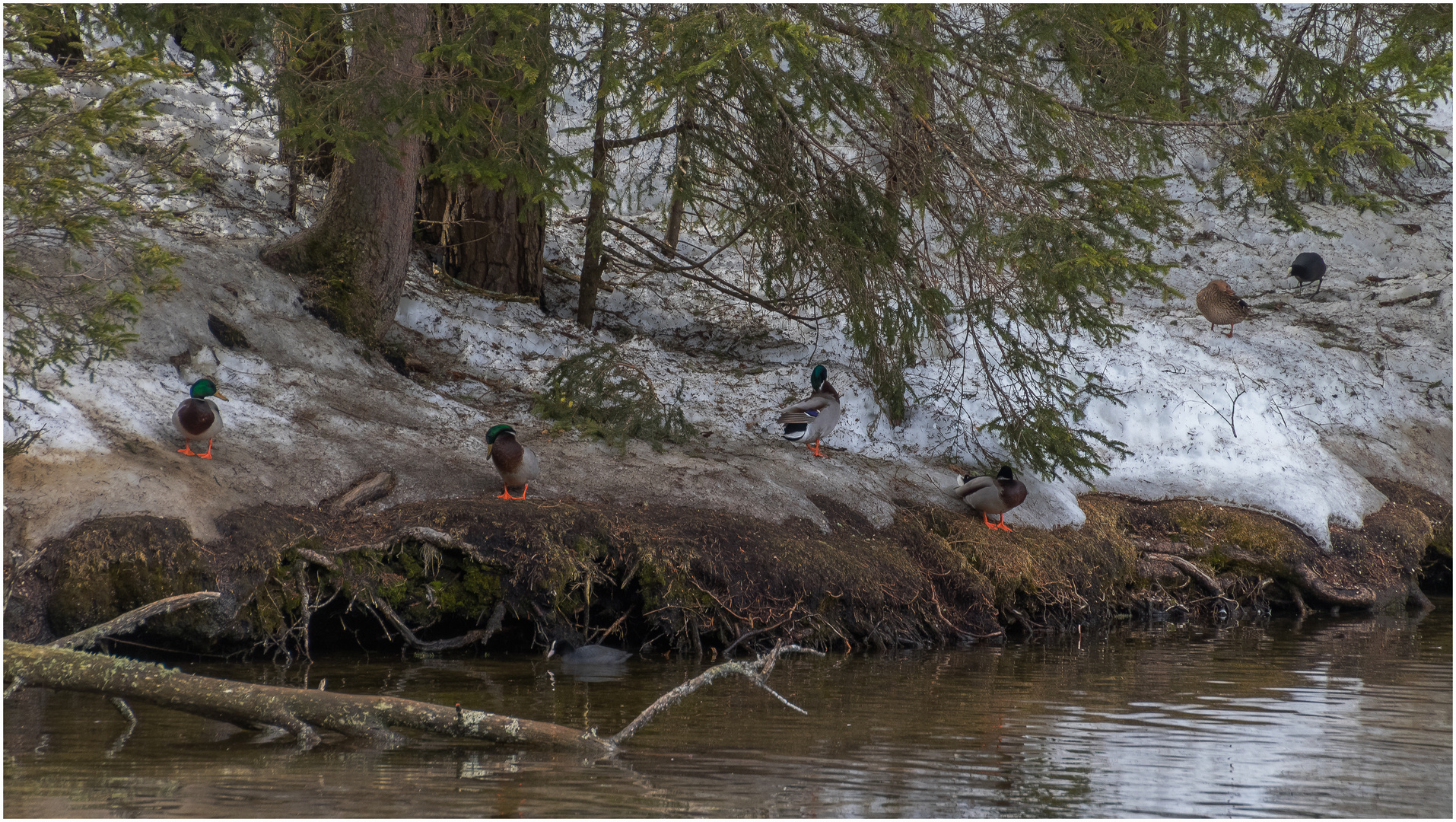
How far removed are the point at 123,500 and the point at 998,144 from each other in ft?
22.5

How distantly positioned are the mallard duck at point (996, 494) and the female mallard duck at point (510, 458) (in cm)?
394

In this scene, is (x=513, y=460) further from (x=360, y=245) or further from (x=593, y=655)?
(x=360, y=245)

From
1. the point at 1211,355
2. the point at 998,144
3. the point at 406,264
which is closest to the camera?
the point at 998,144

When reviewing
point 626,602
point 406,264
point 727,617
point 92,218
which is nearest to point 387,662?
point 626,602

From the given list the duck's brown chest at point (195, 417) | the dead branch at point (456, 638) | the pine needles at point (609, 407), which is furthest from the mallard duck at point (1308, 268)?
the duck's brown chest at point (195, 417)

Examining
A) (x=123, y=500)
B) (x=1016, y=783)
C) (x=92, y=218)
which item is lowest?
(x=1016, y=783)

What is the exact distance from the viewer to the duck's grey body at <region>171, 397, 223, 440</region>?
789cm

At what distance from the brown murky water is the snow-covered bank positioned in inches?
66.9

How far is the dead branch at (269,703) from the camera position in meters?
5.05

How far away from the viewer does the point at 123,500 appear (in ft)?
23.9

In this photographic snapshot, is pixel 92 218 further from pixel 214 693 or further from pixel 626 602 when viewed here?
pixel 626 602

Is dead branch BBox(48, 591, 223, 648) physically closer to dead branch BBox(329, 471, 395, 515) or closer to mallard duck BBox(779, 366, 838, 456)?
dead branch BBox(329, 471, 395, 515)

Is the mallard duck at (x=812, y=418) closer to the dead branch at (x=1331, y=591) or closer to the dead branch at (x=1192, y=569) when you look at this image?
the dead branch at (x=1192, y=569)

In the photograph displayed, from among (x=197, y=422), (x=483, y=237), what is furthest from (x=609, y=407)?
(x=483, y=237)
